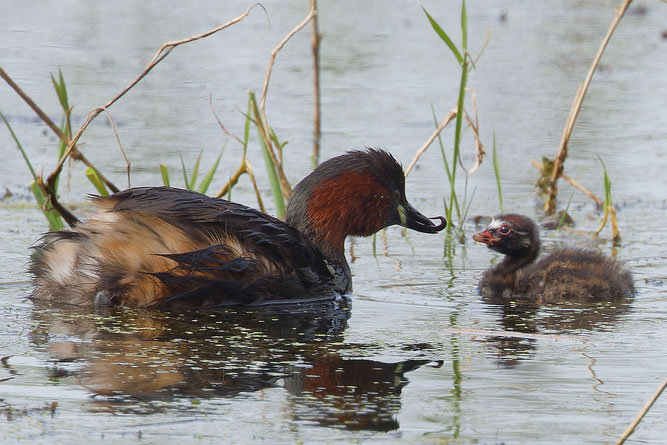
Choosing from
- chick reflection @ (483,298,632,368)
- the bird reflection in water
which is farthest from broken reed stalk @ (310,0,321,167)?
the bird reflection in water

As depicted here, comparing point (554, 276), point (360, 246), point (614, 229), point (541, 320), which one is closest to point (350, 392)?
point (541, 320)

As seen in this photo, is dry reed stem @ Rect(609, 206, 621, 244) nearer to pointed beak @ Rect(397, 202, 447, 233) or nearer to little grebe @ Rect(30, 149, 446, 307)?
pointed beak @ Rect(397, 202, 447, 233)

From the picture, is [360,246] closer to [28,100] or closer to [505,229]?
[505,229]

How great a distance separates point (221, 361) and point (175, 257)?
0.95 meters

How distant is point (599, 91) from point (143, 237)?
844cm

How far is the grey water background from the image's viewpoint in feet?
13.3

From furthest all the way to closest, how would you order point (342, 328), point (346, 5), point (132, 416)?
point (346, 5) → point (342, 328) → point (132, 416)

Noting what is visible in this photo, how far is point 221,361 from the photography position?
4.75m

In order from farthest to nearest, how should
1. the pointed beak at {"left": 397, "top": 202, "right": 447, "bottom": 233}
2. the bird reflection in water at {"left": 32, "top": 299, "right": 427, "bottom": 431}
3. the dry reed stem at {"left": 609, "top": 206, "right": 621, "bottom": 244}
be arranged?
the dry reed stem at {"left": 609, "top": 206, "right": 621, "bottom": 244} → the pointed beak at {"left": 397, "top": 202, "right": 447, "bottom": 233} → the bird reflection in water at {"left": 32, "top": 299, "right": 427, "bottom": 431}

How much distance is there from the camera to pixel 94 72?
13.3 meters

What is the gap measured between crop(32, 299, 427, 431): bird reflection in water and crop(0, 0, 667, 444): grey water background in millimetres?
16

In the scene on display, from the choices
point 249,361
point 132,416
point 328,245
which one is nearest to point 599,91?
point 328,245

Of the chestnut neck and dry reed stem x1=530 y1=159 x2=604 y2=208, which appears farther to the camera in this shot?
dry reed stem x1=530 y1=159 x2=604 y2=208

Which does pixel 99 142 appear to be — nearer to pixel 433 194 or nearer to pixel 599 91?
pixel 433 194
